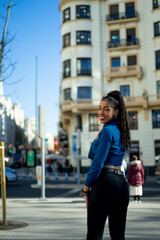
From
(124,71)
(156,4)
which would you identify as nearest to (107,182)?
(124,71)

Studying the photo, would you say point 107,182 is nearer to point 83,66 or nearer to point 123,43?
point 83,66

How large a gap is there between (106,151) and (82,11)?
3740 cm

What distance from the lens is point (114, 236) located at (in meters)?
3.40

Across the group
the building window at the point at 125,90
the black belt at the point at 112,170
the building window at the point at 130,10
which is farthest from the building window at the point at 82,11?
the black belt at the point at 112,170

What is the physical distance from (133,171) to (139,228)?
606cm

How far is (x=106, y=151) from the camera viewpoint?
3.17 meters

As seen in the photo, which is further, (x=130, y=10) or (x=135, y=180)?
(x=130, y=10)

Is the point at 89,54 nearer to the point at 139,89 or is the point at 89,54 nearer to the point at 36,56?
the point at 139,89

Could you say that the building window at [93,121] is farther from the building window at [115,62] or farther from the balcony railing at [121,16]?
the balcony railing at [121,16]

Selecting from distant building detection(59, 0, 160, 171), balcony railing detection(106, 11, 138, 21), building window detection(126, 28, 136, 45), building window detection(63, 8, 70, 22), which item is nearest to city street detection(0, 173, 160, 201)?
distant building detection(59, 0, 160, 171)

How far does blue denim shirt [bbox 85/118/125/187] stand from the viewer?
313cm

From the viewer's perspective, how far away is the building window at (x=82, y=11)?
38438mm

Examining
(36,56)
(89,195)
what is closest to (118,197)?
(89,195)

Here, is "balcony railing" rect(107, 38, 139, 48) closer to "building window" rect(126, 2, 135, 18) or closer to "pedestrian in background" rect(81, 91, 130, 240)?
"building window" rect(126, 2, 135, 18)
